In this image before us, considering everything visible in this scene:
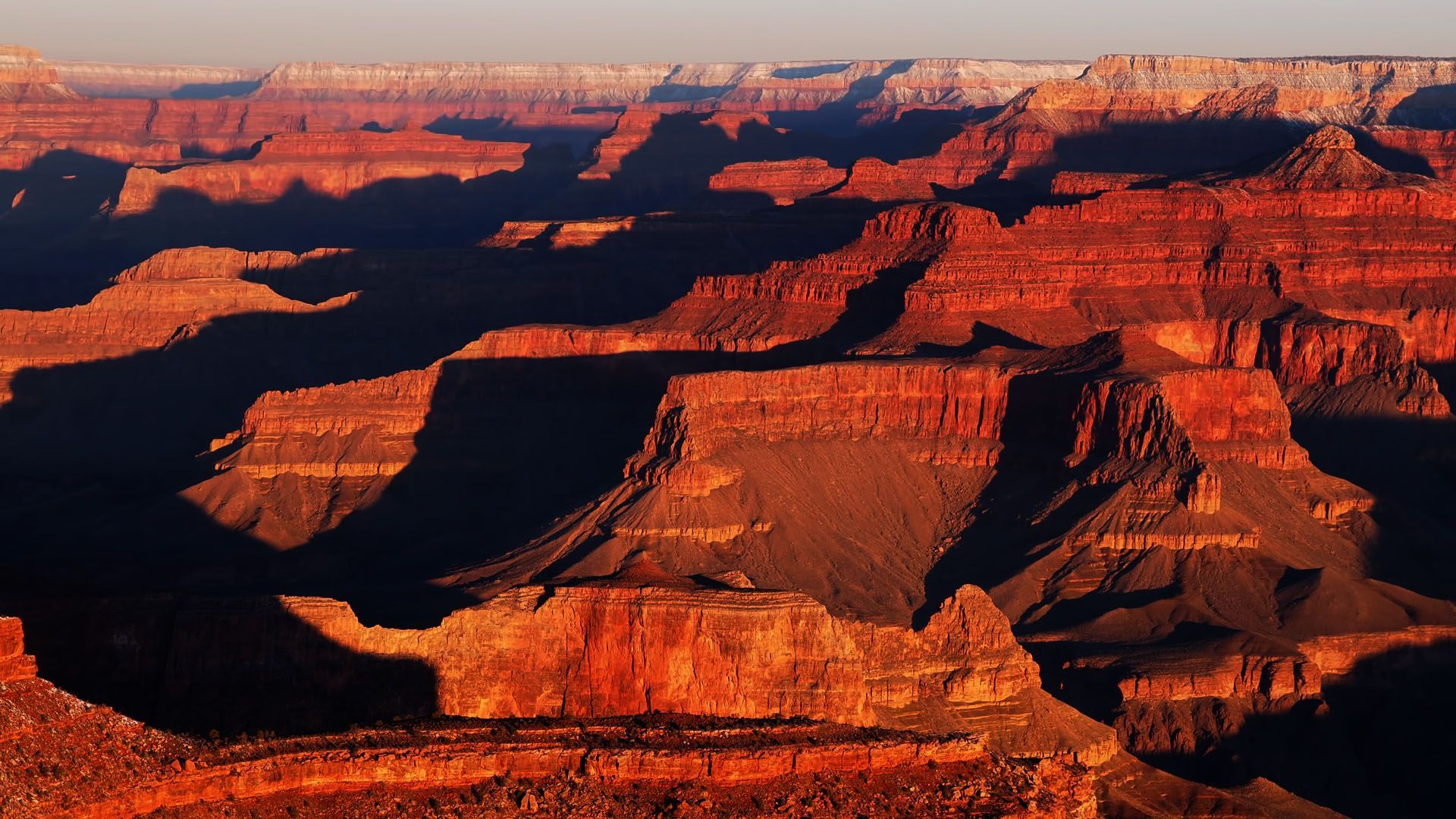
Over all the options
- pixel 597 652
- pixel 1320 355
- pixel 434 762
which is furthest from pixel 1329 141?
pixel 434 762

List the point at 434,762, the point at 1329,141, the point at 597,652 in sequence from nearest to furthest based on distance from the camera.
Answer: the point at 434,762, the point at 597,652, the point at 1329,141

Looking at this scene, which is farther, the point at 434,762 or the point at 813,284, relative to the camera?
the point at 813,284

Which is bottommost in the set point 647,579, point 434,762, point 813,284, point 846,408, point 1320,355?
point 434,762

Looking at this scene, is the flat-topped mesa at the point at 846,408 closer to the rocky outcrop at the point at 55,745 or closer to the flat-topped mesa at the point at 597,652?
the flat-topped mesa at the point at 597,652

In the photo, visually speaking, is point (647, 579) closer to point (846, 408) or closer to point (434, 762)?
point (434, 762)

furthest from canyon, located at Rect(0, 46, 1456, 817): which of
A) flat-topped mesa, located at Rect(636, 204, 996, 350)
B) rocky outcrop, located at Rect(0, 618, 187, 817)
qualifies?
flat-topped mesa, located at Rect(636, 204, 996, 350)

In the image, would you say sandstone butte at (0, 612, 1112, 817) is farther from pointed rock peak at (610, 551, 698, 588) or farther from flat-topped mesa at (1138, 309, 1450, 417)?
flat-topped mesa at (1138, 309, 1450, 417)

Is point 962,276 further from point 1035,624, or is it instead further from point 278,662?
point 278,662

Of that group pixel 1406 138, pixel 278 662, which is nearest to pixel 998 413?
pixel 278 662
